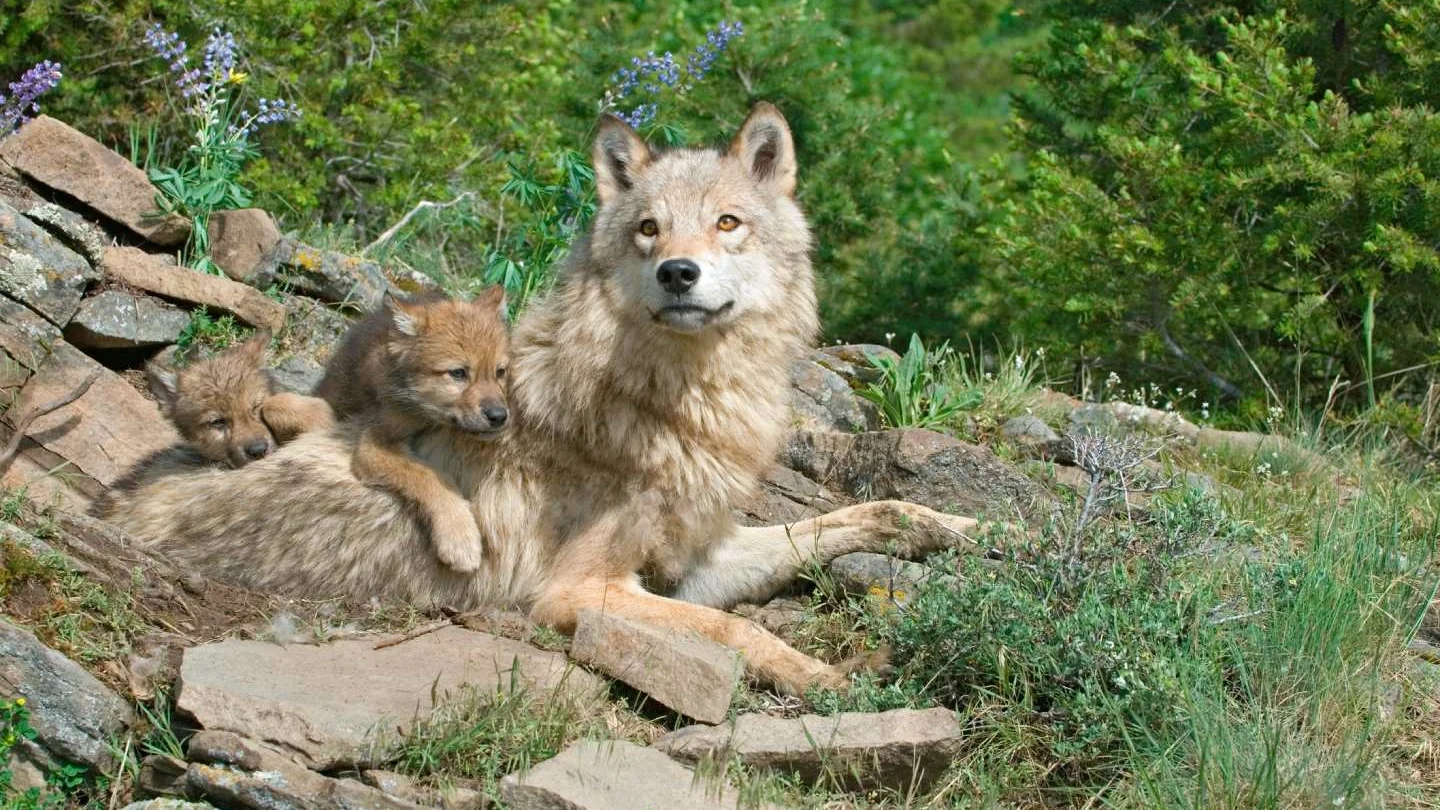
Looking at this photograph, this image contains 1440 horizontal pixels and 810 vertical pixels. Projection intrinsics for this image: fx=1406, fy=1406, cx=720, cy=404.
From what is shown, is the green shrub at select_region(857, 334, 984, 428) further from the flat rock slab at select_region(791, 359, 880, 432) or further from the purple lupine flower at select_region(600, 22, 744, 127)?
the purple lupine flower at select_region(600, 22, 744, 127)

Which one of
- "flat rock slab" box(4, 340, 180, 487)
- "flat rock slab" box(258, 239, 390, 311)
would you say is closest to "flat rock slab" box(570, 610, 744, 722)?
"flat rock slab" box(4, 340, 180, 487)

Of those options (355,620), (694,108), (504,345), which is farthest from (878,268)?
(355,620)

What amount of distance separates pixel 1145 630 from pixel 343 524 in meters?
3.17

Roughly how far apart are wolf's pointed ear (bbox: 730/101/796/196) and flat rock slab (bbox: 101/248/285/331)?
301 centimetres

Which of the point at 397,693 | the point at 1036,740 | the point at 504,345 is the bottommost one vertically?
the point at 1036,740

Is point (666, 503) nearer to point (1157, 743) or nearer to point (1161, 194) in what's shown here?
point (1157, 743)

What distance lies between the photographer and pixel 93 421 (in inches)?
266

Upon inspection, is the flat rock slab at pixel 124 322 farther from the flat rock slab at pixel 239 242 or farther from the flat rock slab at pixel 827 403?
the flat rock slab at pixel 827 403

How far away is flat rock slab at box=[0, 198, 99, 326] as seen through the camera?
21.5ft

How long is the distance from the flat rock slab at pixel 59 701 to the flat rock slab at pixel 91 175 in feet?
11.5

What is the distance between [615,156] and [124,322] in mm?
2906

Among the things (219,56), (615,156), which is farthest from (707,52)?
(615,156)

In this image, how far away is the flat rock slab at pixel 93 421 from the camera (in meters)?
6.55

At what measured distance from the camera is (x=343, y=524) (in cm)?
579
